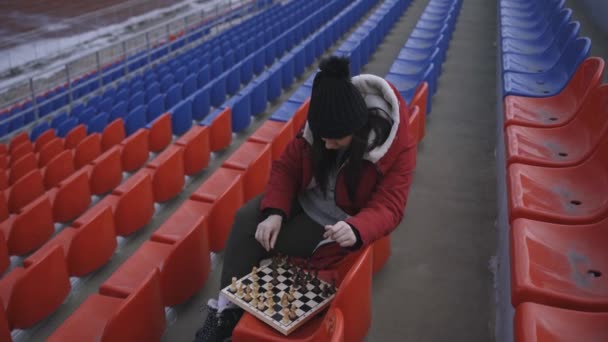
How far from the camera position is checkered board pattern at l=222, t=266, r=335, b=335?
4.54ft

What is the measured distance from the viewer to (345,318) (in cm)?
137

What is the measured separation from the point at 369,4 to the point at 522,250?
23.5 ft

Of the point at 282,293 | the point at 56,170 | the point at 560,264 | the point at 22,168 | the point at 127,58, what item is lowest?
the point at 127,58

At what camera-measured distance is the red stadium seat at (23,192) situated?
10.2 feet

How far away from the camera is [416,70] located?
4195 millimetres

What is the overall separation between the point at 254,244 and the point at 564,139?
1378 millimetres

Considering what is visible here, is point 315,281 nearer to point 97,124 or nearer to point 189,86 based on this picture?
point 97,124

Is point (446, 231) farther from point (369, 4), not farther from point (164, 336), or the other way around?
point (369, 4)

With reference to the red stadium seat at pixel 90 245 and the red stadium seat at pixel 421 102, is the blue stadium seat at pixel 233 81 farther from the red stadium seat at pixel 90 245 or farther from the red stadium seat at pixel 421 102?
the red stadium seat at pixel 90 245

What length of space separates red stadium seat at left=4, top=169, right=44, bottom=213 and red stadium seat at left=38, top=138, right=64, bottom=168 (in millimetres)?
804

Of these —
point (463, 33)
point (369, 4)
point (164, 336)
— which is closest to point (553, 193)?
point (164, 336)

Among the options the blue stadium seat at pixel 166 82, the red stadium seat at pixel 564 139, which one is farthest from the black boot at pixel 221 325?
the blue stadium seat at pixel 166 82

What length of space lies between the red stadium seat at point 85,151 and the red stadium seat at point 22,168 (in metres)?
0.34

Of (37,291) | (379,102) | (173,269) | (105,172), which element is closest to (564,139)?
(379,102)
